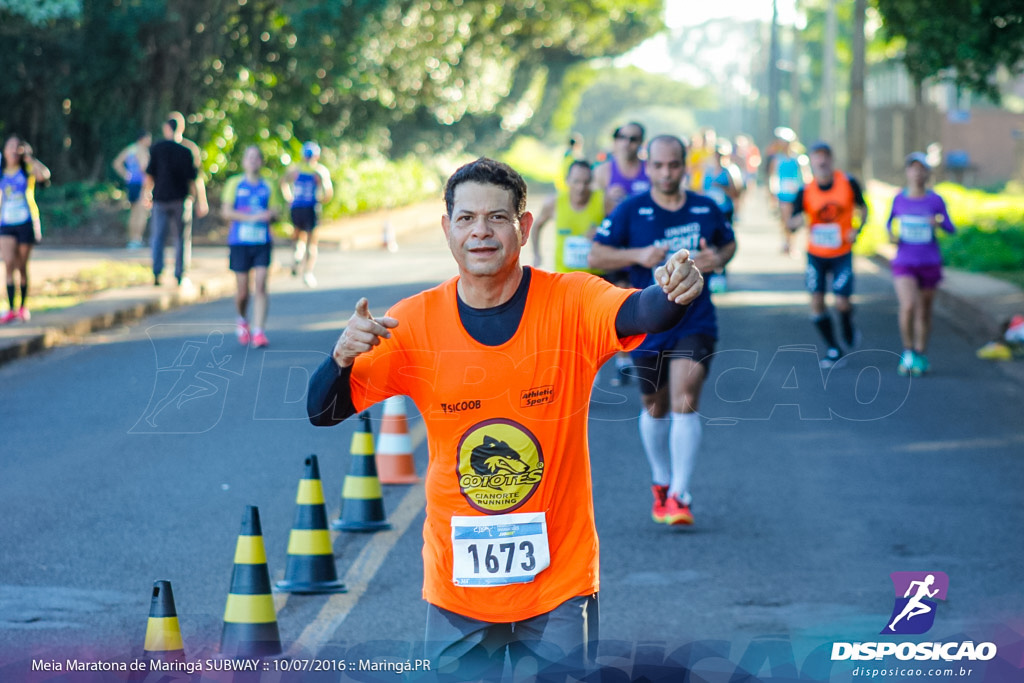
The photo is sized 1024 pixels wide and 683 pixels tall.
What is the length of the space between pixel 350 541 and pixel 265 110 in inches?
1044

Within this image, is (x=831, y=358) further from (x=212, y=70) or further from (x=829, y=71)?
(x=829, y=71)

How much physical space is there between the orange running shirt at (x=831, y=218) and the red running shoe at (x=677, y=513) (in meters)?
6.29

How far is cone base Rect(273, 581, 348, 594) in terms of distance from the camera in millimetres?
6730

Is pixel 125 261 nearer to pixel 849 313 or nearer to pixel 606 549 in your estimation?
pixel 849 313

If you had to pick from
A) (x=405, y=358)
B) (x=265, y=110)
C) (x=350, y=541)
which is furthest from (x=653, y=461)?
(x=265, y=110)

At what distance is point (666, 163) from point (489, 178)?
4386 mm

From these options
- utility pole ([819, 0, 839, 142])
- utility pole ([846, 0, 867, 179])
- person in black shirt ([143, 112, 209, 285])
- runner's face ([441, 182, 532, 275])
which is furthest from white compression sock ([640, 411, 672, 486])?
utility pole ([819, 0, 839, 142])

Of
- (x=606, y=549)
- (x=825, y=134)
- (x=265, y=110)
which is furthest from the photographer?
(x=825, y=134)

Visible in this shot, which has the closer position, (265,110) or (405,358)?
(405,358)

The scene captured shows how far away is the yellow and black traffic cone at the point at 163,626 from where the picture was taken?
5055mm

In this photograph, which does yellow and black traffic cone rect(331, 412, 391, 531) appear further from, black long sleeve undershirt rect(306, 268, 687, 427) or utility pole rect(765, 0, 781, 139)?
utility pole rect(765, 0, 781, 139)

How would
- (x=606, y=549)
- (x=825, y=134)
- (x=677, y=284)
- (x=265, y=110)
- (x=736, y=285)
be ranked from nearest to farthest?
(x=677, y=284) < (x=606, y=549) < (x=736, y=285) < (x=265, y=110) < (x=825, y=134)

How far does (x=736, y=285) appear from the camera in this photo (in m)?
22.0

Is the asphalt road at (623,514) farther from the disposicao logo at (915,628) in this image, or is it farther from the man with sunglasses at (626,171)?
the man with sunglasses at (626,171)
